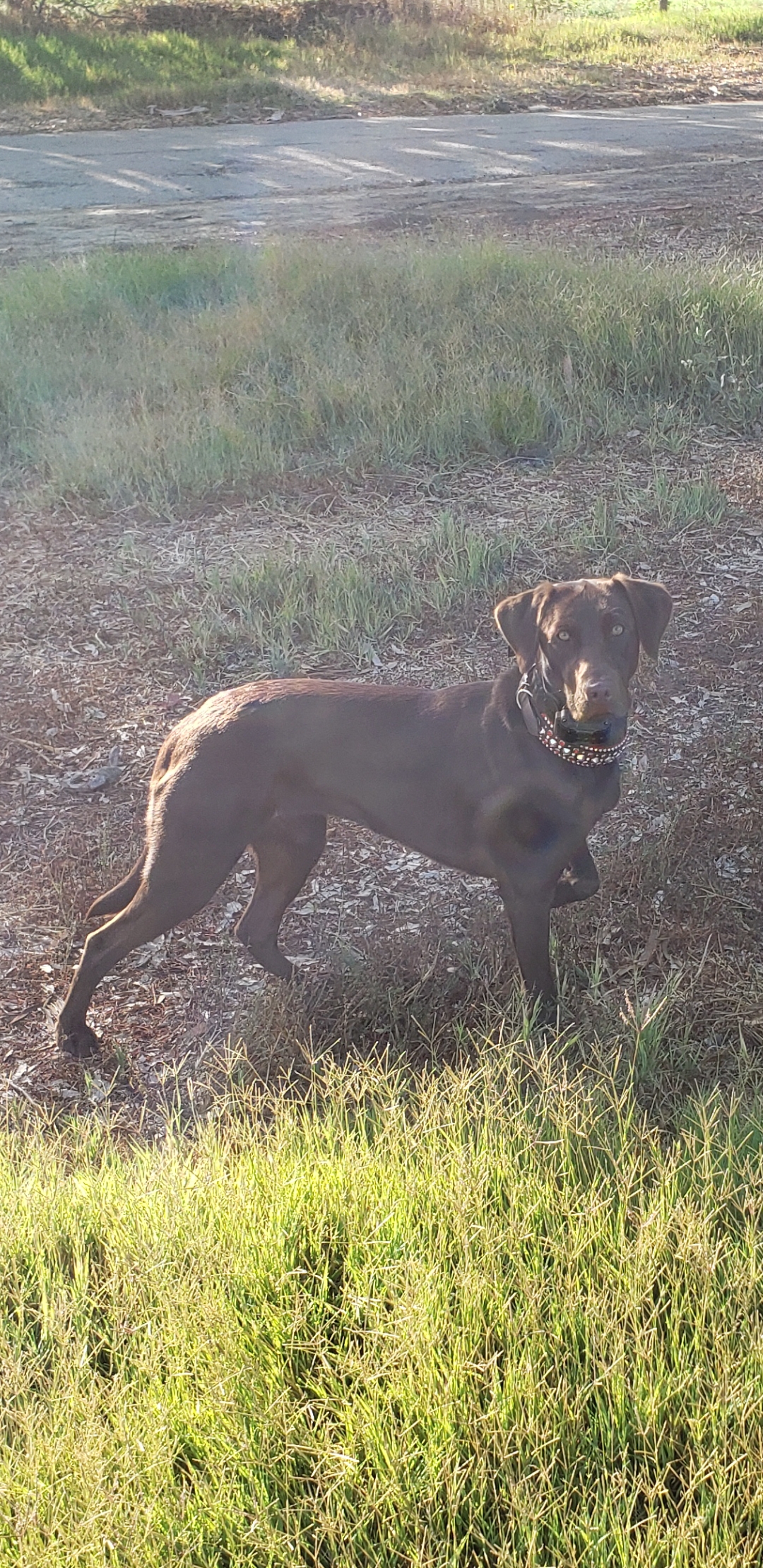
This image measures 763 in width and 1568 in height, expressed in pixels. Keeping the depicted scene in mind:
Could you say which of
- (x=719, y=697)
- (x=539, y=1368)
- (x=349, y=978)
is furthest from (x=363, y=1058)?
(x=719, y=697)

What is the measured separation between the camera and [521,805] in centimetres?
306

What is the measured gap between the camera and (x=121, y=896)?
3.36m

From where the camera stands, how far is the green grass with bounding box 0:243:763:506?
611 cm

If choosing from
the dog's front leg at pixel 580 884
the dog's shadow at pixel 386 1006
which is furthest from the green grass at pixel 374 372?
the dog's front leg at pixel 580 884

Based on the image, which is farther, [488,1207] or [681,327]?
[681,327]

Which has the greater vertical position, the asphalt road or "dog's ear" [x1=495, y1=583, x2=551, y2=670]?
the asphalt road

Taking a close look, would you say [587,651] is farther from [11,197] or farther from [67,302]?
[11,197]

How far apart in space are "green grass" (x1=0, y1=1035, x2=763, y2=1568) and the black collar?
30.3 inches

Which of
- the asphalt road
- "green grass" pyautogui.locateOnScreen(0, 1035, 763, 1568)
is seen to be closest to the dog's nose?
"green grass" pyautogui.locateOnScreen(0, 1035, 763, 1568)

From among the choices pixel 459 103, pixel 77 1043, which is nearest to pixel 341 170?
pixel 459 103

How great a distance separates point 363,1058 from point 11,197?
1070 cm

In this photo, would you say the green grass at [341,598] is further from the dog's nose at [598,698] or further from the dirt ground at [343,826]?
the dog's nose at [598,698]

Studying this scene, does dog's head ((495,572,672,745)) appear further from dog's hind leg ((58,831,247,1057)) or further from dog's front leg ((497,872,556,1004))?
dog's hind leg ((58,831,247,1057))

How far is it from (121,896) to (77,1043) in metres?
0.39
